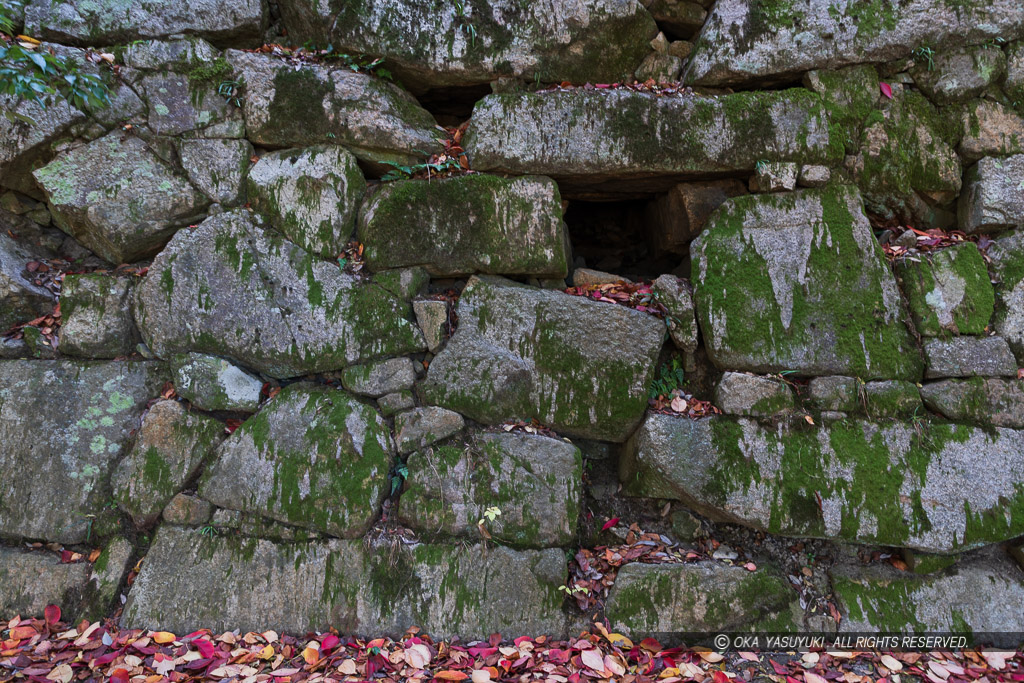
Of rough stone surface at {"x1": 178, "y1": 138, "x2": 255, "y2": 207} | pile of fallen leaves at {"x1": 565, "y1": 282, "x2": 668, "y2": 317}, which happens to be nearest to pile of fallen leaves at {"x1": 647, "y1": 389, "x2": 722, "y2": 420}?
pile of fallen leaves at {"x1": 565, "y1": 282, "x2": 668, "y2": 317}

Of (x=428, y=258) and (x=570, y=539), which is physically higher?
(x=428, y=258)

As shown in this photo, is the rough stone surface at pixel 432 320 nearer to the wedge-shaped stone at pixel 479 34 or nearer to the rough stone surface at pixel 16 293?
the wedge-shaped stone at pixel 479 34

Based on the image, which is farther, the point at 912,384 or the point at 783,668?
the point at 912,384

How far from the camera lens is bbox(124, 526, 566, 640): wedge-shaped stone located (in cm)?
233

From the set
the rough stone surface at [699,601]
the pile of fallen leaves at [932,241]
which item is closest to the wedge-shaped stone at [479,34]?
the pile of fallen leaves at [932,241]

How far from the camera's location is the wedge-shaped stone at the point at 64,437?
96.0 inches

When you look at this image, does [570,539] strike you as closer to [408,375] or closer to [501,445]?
[501,445]

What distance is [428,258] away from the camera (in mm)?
2678

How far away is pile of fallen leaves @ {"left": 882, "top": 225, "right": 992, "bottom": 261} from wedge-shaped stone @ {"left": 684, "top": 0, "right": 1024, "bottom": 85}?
3.16 ft

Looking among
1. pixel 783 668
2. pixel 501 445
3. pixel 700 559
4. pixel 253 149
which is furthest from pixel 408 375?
pixel 783 668

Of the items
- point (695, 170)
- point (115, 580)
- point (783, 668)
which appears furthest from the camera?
point (695, 170)

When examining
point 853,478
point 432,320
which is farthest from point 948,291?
point 432,320

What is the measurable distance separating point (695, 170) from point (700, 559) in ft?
6.42

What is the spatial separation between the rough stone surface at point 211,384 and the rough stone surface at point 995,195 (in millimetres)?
3876
